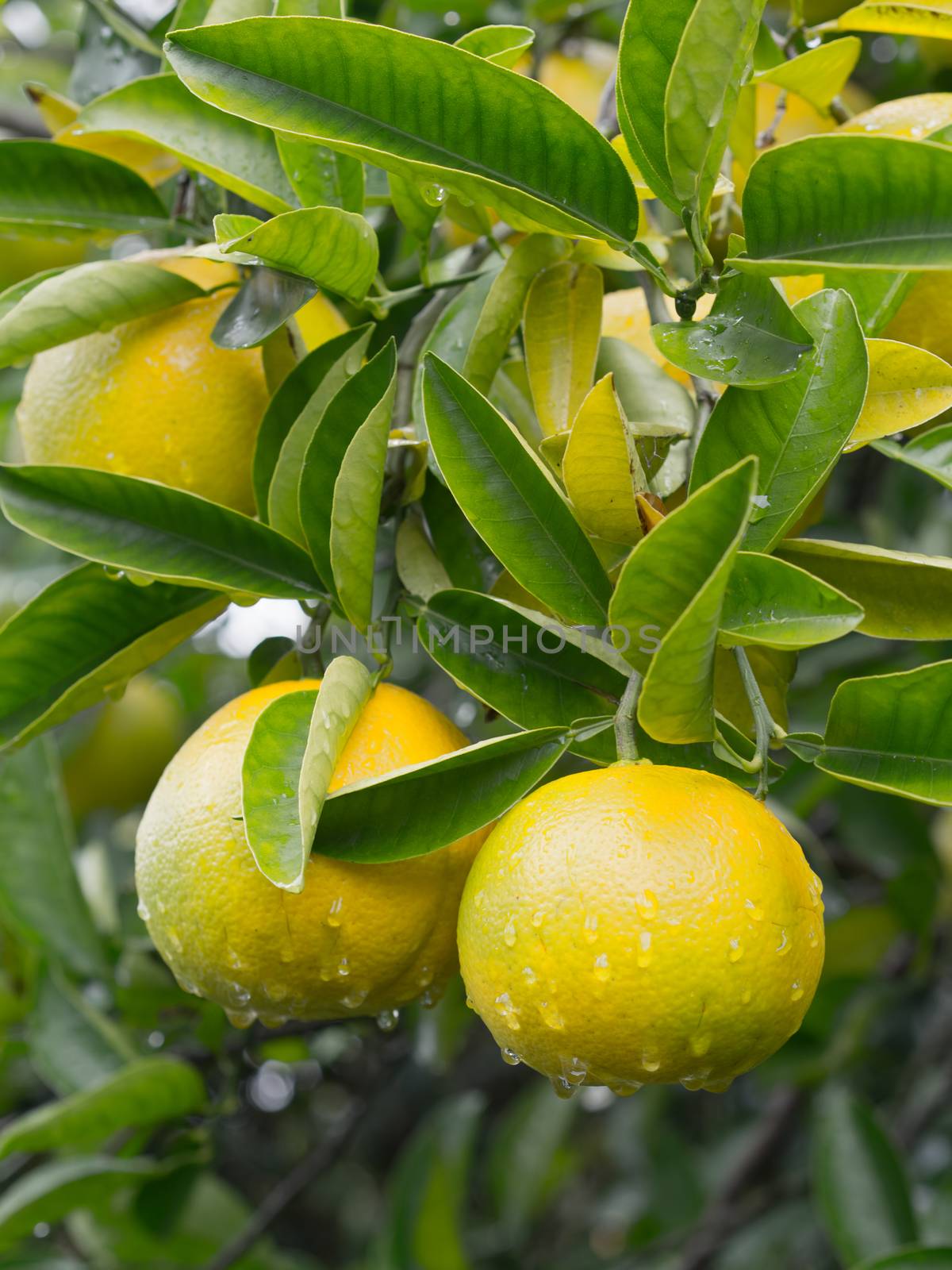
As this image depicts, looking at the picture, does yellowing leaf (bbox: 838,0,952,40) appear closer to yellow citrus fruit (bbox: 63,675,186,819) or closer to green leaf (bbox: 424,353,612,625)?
green leaf (bbox: 424,353,612,625)

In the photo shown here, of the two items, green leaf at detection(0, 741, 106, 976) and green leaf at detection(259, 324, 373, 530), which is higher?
green leaf at detection(259, 324, 373, 530)

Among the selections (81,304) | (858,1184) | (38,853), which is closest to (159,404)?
(81,304)

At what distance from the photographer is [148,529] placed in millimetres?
924

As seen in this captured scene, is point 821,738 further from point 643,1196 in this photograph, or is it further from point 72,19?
point 72,19

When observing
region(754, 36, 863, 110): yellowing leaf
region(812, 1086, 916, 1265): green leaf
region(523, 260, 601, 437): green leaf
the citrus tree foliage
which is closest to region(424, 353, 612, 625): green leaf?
the citrus tree foliage

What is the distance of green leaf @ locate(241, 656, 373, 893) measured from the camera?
720 millimetres

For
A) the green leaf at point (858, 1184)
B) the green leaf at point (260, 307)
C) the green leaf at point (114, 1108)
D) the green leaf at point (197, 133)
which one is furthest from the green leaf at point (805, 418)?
the green leaf at point (858, 1184)

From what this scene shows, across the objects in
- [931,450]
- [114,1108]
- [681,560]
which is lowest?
[114,1108]

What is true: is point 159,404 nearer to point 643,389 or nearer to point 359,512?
point 359,512

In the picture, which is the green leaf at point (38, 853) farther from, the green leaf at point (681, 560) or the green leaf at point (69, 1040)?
the green leaf at point (681, 560)

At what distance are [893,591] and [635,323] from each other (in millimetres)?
348

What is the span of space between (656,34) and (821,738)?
47 cm

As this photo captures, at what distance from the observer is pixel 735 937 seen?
72 centimetres

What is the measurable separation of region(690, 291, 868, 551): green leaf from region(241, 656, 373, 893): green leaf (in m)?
0.29
